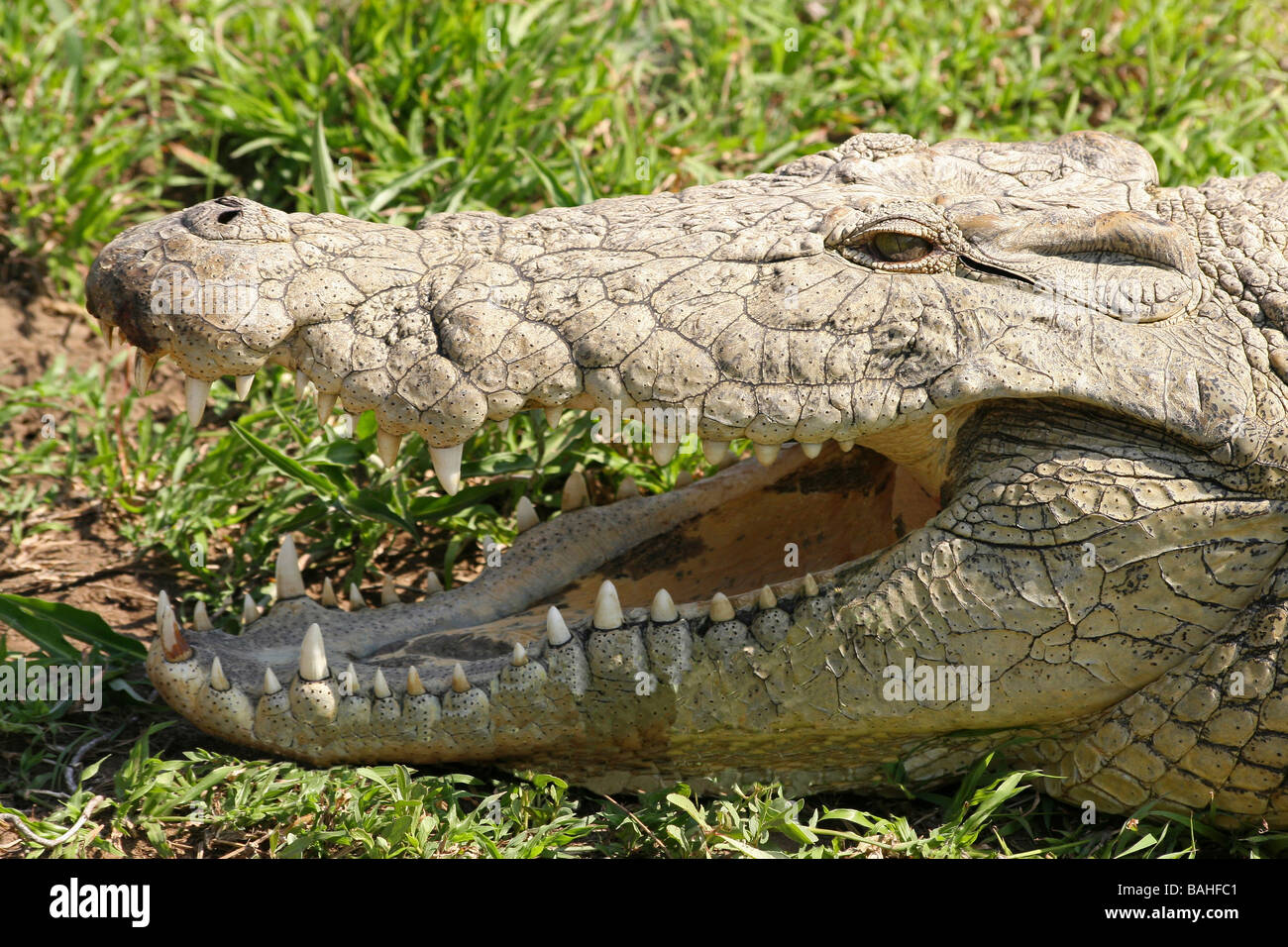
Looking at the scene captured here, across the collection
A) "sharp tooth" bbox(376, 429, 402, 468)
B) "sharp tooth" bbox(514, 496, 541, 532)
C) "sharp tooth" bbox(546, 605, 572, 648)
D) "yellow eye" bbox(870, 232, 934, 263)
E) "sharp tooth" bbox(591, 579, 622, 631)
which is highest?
"yellow eye" bbox(870, 232, 934, 263)

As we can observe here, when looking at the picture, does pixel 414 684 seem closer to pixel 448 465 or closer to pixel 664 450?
pixel 448 465

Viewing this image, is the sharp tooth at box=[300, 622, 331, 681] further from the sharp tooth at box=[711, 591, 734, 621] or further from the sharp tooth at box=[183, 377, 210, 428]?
the sharp tooth at box=[711, 591, 734, 621]

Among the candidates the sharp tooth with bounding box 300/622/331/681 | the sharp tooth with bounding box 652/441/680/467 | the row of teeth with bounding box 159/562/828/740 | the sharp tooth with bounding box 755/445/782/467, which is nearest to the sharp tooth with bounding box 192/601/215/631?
the row of teeth with bounding box 159/562/828/740

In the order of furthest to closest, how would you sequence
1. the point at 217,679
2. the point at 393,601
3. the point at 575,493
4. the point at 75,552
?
the point at 75,552 → the point at 575,493 → the point at 393,601 → the point at 217,679

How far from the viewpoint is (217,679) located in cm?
301

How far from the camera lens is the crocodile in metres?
2.76

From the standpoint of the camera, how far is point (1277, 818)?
9.55 feet

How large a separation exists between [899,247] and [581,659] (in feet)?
3.98

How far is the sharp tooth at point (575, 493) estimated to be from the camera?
371 cm

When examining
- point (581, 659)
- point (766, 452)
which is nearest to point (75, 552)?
point (581, 659)

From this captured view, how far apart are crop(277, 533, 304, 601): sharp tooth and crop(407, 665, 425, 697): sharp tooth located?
1.99ft

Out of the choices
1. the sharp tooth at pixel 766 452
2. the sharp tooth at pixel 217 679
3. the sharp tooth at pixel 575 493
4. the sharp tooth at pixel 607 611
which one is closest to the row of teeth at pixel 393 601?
the sharp tooth at pixel 607 611

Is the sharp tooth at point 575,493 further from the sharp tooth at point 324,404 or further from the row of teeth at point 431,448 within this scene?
the sharp tooth at point 324,404

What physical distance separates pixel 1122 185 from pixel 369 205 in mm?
2633
